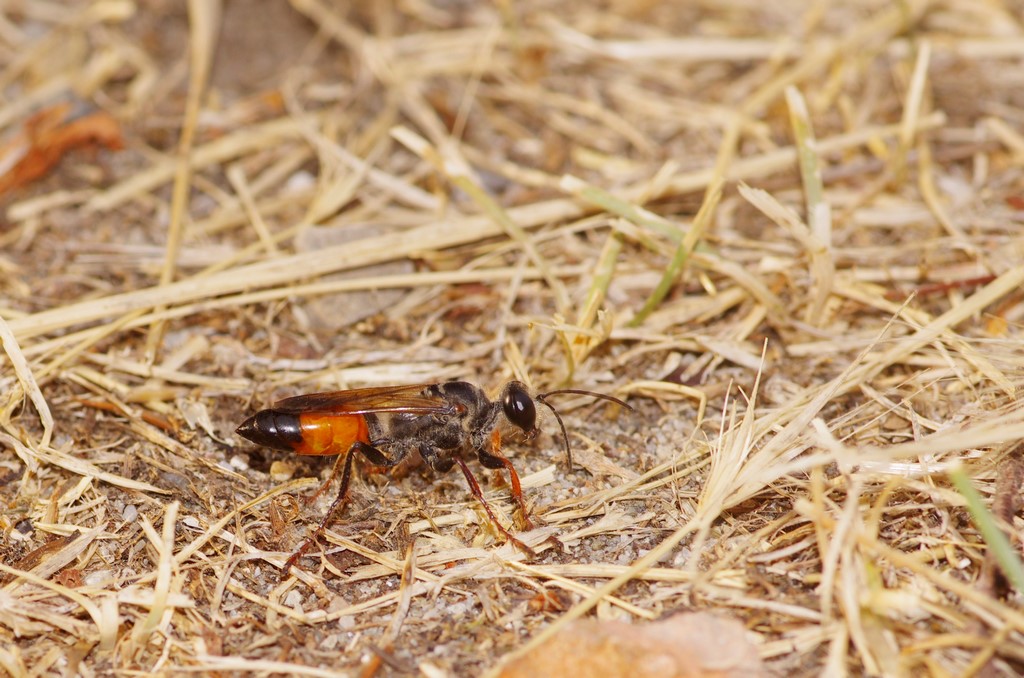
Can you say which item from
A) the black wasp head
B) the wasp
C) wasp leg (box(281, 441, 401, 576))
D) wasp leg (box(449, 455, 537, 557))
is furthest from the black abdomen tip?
the black wasp head

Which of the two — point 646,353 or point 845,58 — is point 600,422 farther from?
point 845,58

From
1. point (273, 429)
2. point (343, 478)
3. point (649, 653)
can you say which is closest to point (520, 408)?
point (343, 478)

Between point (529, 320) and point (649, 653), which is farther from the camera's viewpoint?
point (529, 320)

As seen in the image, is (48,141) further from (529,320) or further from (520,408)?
(520,408)

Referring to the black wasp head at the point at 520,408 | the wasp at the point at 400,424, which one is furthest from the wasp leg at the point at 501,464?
the black wasp head at the point at 520,408

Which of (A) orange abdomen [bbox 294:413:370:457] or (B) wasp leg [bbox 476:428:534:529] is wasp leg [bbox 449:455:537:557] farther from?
(A) orange abdomen [bbox 294:413:370:457]

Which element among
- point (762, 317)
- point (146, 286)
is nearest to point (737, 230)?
point (762, 317)

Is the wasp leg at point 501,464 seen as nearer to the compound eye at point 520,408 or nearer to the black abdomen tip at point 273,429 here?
the compound eye at point 520,408

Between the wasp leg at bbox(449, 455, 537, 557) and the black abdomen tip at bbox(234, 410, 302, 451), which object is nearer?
the wasp leg at bbox(449, 455, 537, 557)
